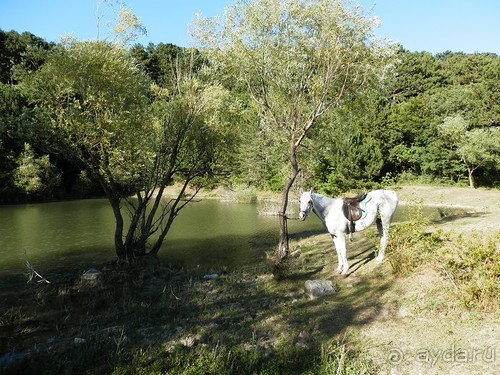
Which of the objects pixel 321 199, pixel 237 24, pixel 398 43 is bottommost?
pixel 321 199

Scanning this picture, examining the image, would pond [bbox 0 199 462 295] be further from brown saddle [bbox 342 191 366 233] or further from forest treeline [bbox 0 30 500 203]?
forest treeline [bbox 0 30 500 203]

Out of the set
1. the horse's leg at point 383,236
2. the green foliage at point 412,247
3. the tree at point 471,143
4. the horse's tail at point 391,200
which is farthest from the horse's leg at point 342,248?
the tree at point 471,143

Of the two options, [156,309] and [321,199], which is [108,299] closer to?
[156,309]

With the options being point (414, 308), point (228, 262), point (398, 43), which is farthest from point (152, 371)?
point (398, 43)

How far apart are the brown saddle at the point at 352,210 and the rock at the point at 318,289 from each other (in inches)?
77.1

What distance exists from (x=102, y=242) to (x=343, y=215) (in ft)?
52.8

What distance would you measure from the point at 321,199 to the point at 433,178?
146 ft

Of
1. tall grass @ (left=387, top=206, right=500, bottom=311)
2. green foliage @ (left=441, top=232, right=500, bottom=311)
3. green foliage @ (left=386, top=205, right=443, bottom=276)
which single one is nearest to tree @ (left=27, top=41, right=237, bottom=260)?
green foliage @ (left=386, top=205, right=443, bottom=276)

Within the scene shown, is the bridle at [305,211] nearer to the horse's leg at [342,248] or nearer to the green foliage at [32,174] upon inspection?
the horse's leg at [342,248]

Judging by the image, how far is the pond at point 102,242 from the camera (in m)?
15.9

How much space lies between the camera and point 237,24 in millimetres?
12492

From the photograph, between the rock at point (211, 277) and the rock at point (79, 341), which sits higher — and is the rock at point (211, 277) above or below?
below

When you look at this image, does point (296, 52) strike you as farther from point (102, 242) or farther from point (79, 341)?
point (102, 242)

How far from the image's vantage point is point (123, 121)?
1374 centimetres
